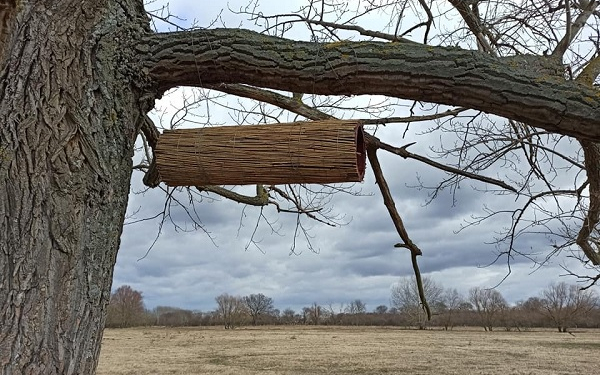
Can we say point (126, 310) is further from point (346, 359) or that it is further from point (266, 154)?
point (266, 154)

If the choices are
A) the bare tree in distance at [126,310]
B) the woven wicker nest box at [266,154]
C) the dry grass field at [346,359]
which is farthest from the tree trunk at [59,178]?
the bare tree in distance at [126,310]

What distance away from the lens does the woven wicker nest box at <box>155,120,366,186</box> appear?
6.06ft

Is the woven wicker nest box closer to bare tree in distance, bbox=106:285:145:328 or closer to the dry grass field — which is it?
the dry grass field

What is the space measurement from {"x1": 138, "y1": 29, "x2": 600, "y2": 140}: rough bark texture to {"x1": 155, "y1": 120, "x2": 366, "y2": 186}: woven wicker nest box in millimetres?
197

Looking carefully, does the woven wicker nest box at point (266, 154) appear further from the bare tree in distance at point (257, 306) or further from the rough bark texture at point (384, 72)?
the bare tree in distance at point (257, 306)

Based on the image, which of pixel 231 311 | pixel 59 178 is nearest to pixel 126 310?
pixel 231 311

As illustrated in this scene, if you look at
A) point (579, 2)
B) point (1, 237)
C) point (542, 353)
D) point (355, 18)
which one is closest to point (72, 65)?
point (1, 237)

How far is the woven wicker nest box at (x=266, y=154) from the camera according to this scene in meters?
1.85

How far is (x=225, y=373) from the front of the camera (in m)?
14.5

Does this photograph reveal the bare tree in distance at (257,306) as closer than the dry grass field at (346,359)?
No

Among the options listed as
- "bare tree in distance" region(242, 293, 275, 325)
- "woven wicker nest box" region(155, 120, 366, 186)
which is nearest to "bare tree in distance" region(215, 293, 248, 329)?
"bare tree in distance" region(242, 293, 275, 325)

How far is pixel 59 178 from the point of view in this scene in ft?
5.58

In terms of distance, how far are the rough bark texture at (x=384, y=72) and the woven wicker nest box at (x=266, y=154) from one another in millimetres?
197

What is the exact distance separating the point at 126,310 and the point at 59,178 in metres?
47.4
